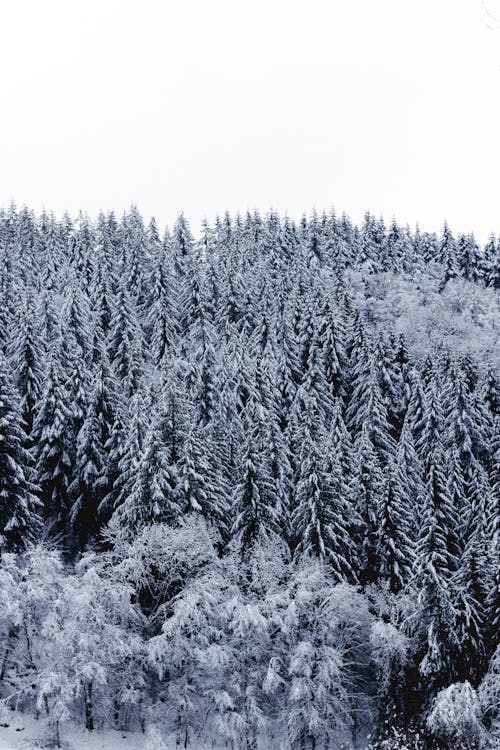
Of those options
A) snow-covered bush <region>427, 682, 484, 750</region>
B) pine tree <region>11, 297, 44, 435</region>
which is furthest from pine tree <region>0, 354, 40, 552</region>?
snow-covered bush <region>427, 682, 484, 750</region>

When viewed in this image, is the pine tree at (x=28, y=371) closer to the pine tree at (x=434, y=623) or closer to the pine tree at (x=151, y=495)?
the pine tree at (x=151, y=495)

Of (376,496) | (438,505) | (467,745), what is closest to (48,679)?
(467,745)

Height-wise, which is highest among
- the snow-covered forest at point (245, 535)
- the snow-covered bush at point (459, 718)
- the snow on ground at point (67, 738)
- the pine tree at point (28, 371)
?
the pine tree at point (28, 371)

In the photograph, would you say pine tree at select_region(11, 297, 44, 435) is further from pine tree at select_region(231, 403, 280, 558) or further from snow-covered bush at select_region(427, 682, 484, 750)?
snow-covered bush at select_region(427, 682, 484, 750)

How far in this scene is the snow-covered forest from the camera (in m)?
29.1

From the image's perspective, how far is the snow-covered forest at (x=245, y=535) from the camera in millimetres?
29125

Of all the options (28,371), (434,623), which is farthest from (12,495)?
(434,623)

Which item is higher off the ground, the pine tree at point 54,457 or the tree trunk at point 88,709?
the pine tree at point 54,457

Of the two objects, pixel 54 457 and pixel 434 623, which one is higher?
pixel 54 457

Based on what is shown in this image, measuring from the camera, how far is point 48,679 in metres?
27.1

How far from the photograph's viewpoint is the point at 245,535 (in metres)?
39.8

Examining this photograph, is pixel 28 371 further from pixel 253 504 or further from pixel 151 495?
pixel 253 504

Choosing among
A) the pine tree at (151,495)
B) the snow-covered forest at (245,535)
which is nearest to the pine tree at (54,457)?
the snow-covered forest at (245,535)

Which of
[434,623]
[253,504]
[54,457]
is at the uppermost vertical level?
[54,457]
